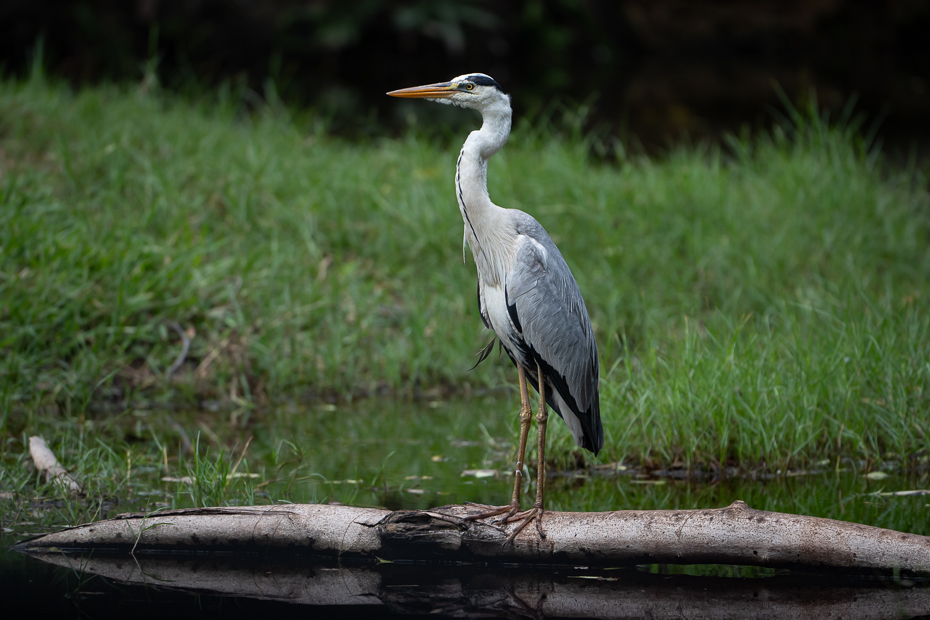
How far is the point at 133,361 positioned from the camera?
17.6 feet

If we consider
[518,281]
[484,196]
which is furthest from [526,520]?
[484,196]

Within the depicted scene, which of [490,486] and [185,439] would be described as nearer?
[490,486]

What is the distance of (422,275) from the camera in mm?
6453

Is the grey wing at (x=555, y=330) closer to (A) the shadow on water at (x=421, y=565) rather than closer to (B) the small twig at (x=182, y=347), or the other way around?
(A) the shadow on water at (x=421, y=565)

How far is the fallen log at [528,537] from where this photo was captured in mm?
2701

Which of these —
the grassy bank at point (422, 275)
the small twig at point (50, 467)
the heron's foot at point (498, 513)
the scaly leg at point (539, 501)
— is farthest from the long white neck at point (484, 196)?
the small twig at point (50, 467)

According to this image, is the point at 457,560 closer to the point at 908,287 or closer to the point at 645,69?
the point at 908,287

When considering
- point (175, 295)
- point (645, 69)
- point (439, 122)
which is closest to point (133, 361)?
point (175, 295)

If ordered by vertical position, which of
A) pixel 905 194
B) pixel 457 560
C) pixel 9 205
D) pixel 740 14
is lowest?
pixel 457 560

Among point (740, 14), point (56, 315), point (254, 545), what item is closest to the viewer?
point (254, 545)

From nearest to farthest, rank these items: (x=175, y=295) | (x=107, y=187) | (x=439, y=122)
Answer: (x=175, y=295), (x=107, y=187), (x=439, y=122)

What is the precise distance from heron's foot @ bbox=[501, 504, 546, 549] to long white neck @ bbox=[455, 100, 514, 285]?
89 cm

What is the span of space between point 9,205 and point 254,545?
3.67m

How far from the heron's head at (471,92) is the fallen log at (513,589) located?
1.72m
